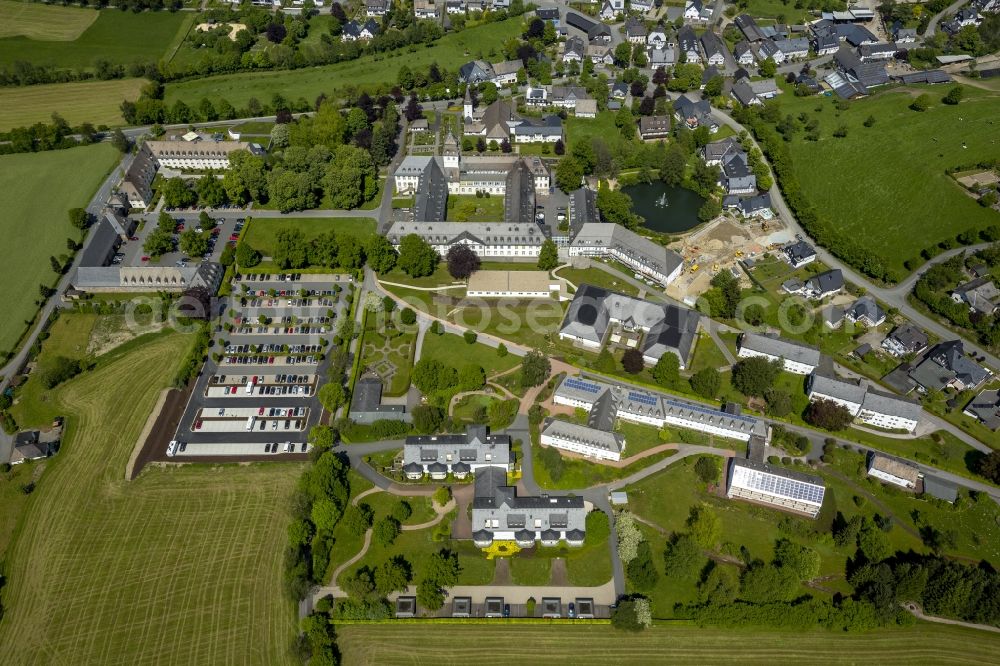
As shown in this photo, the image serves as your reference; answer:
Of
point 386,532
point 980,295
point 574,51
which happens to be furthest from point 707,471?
point 574,51

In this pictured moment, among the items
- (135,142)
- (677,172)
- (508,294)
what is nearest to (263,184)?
(135,142)

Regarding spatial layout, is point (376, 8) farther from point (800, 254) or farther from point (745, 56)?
point (800, 254)

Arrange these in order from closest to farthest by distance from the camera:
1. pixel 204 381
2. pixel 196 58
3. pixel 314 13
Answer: pixel 204 381 → pixel 196 58 → pixel 314 13

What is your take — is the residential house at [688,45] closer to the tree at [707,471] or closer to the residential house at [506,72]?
the residential house at [506,72]

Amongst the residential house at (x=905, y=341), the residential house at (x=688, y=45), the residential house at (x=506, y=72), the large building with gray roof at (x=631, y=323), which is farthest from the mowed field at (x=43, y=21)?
the residential house at (x=905, y=341)

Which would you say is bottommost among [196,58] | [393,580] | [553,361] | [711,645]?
[711,645]

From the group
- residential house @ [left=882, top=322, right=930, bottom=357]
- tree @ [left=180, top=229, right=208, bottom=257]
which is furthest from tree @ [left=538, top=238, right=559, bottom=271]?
tree @ [left=180, top=229, right=208, bottom=257]

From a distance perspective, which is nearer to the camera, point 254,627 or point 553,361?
point 254,627

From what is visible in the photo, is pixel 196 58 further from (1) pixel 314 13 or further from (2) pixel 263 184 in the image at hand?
(2) pixel 263 184

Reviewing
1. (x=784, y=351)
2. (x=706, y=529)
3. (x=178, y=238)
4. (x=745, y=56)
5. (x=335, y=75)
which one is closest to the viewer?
(x=706, y=529)
